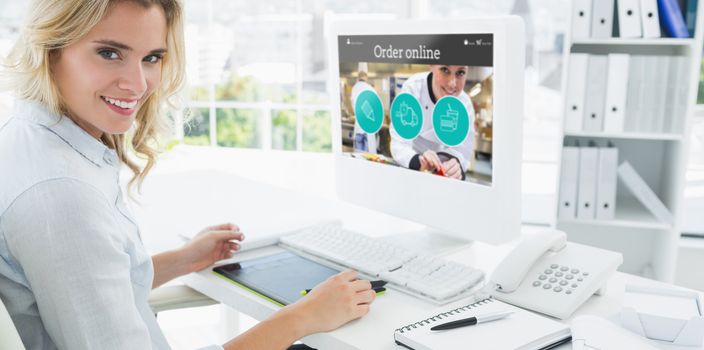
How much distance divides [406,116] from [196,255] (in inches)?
20.7

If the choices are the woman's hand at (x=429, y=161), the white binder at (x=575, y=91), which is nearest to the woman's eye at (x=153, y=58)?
the woman's hand at (x=429, y=161)

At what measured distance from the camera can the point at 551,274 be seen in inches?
46.3

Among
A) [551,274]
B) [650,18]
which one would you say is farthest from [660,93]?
[551,274]

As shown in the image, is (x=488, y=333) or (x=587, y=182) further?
(x=587, y=182)

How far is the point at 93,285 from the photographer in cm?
85

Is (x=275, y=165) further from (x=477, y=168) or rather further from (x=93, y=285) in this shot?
(x=93, y=285)

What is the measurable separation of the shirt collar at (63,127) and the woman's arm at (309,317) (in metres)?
0.36

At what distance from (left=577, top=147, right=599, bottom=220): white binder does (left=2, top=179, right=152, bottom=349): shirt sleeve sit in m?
2.09

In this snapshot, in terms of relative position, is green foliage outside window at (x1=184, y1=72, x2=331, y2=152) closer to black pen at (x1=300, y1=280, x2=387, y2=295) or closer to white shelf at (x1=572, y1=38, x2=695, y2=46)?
white shelf at (x1=572, y1=38, x2=695, y2=46)

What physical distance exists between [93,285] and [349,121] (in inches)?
33.6

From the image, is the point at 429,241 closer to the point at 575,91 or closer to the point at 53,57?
the point at 53,57

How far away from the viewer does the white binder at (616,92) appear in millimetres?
2455

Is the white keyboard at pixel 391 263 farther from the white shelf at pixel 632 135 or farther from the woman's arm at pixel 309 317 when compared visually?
the white shelf at pixel 632 135

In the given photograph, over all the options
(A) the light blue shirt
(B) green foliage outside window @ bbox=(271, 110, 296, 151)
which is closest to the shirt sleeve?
(A) the light blue shirt
